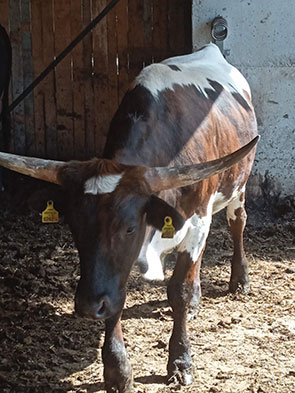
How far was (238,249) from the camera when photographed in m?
5.04

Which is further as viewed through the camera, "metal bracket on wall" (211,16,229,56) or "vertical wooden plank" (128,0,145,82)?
"vertical wooden plank" (128,0,145,82)

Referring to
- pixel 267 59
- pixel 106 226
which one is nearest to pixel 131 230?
pixel 106 226

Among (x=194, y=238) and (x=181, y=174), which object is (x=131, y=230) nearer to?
(x=181, y=174)

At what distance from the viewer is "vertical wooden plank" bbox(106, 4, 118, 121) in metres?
7.79

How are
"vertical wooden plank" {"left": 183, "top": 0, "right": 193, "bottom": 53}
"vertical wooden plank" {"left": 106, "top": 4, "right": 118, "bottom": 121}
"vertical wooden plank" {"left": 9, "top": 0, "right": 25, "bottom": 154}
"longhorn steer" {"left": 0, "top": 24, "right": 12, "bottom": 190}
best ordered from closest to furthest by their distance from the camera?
"longhorn steer" {"left": 0, "top": 24, "right": 12, "bottom": 190}
"vertical wooden plank" {"left": 183, "top": 0, "right": 193, "bottom": 53}
"vertical wooden plank" {"left": 106, "top": 4, "right": 118, "bottom": 121}
"vertical wooden plank" {"left": 9, "top": 0, "right": 25, "bottom": 154}

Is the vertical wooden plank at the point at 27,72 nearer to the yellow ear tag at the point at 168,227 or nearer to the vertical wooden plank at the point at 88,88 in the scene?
the vertical wooden plank at the point at 88,88

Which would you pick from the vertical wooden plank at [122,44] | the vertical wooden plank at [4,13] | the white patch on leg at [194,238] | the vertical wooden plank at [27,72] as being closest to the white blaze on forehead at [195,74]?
the white patch on leg at [194,238]

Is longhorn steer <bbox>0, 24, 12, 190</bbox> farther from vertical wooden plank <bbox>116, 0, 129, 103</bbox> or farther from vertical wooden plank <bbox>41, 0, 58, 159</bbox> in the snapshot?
vertical wooden plank <bbox>116, 0, 129, 103</bbox>

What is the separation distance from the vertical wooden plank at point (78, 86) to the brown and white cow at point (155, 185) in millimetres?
3275

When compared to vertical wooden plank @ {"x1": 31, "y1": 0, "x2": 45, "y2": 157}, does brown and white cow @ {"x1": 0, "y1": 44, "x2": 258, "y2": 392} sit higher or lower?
lower

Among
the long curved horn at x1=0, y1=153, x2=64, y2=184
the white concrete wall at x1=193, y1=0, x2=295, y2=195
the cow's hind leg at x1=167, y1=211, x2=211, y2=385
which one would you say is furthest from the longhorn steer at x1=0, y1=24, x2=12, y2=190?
the long curved horn at x1=0, y1=153, x2=64, y2=184

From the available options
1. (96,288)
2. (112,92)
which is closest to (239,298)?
(96,288)

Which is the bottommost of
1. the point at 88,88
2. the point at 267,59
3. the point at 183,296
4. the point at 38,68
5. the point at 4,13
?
the point at 183,296

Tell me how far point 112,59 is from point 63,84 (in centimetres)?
67
